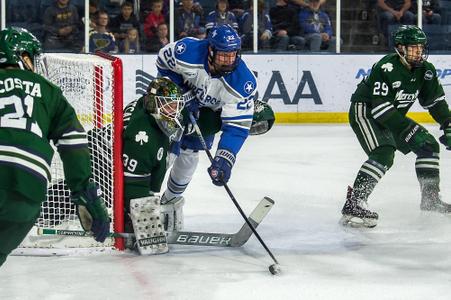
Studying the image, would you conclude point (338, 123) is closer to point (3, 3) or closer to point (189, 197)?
point (3, 3)

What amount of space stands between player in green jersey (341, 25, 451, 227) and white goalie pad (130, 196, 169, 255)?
46.7 inches

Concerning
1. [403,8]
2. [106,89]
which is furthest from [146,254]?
[403,8]

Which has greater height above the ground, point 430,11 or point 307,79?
point 430,11

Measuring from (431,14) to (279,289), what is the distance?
738 cm

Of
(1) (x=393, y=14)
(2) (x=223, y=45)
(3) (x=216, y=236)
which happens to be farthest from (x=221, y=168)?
(1) (x=393, y=14)

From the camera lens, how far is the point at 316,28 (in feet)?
33.8

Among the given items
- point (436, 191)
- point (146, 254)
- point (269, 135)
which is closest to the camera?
point (146, 254)

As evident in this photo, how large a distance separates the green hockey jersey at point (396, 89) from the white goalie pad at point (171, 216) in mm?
1133

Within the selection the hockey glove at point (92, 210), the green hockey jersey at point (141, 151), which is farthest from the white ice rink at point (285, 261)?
the hockey glove at point (92, 210)

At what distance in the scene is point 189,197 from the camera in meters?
5.92

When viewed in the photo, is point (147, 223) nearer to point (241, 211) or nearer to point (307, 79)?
point (241, 211)

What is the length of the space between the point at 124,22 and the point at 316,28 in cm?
192

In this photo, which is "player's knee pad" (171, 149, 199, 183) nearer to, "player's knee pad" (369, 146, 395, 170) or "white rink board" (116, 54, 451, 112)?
"player's knee pad" (369, 146, 395, 170)

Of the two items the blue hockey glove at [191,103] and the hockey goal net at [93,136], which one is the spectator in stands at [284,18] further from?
the hockey goal net at [93,136]
